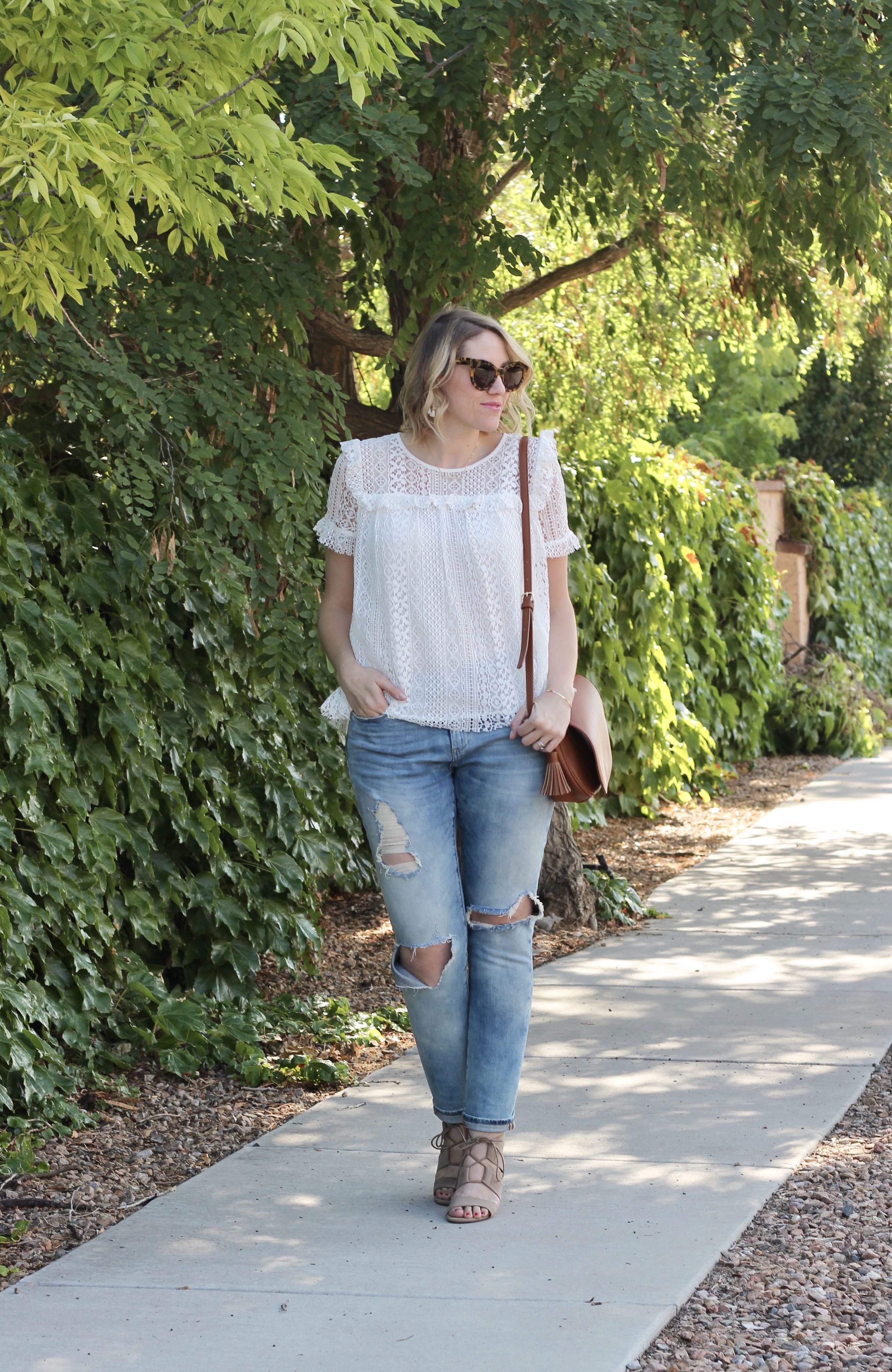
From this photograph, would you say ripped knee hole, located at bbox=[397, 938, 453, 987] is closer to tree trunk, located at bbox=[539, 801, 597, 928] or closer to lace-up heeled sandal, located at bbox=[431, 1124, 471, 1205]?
lace-up heeled sandal, located at bbox=[431, 1124, 471, 1205]

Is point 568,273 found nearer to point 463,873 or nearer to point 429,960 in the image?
point 463,873

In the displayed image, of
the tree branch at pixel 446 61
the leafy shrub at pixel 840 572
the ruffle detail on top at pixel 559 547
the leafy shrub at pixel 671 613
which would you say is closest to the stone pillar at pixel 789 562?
the leafy shrub at pixel 840 572

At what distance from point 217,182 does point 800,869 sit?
183 inches

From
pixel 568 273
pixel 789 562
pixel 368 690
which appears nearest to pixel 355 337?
pixel 568 273

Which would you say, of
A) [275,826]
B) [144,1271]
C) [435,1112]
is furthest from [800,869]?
[144,1271]

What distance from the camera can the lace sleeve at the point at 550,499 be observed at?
339 cm

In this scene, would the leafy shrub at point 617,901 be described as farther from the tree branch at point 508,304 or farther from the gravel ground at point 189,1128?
the tree branch at point 508,304

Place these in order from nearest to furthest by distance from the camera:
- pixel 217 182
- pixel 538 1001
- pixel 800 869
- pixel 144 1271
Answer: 1. pixel 144 1271
2. pixel 217 182
3. pixel 538 1001
4. pixel 800 869

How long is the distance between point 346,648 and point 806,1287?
→ 1632mm

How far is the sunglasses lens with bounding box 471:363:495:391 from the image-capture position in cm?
333

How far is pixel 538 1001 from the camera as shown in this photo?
5273 millimetres

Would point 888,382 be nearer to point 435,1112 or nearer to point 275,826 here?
point 275,826

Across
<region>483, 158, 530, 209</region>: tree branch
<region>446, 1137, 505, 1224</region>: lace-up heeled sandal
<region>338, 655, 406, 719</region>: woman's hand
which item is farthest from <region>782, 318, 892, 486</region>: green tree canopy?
<region>446, 1137, 505, 1224</region>: lace-up heeled sandal

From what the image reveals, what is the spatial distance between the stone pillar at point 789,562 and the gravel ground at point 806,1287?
941 centimetres
